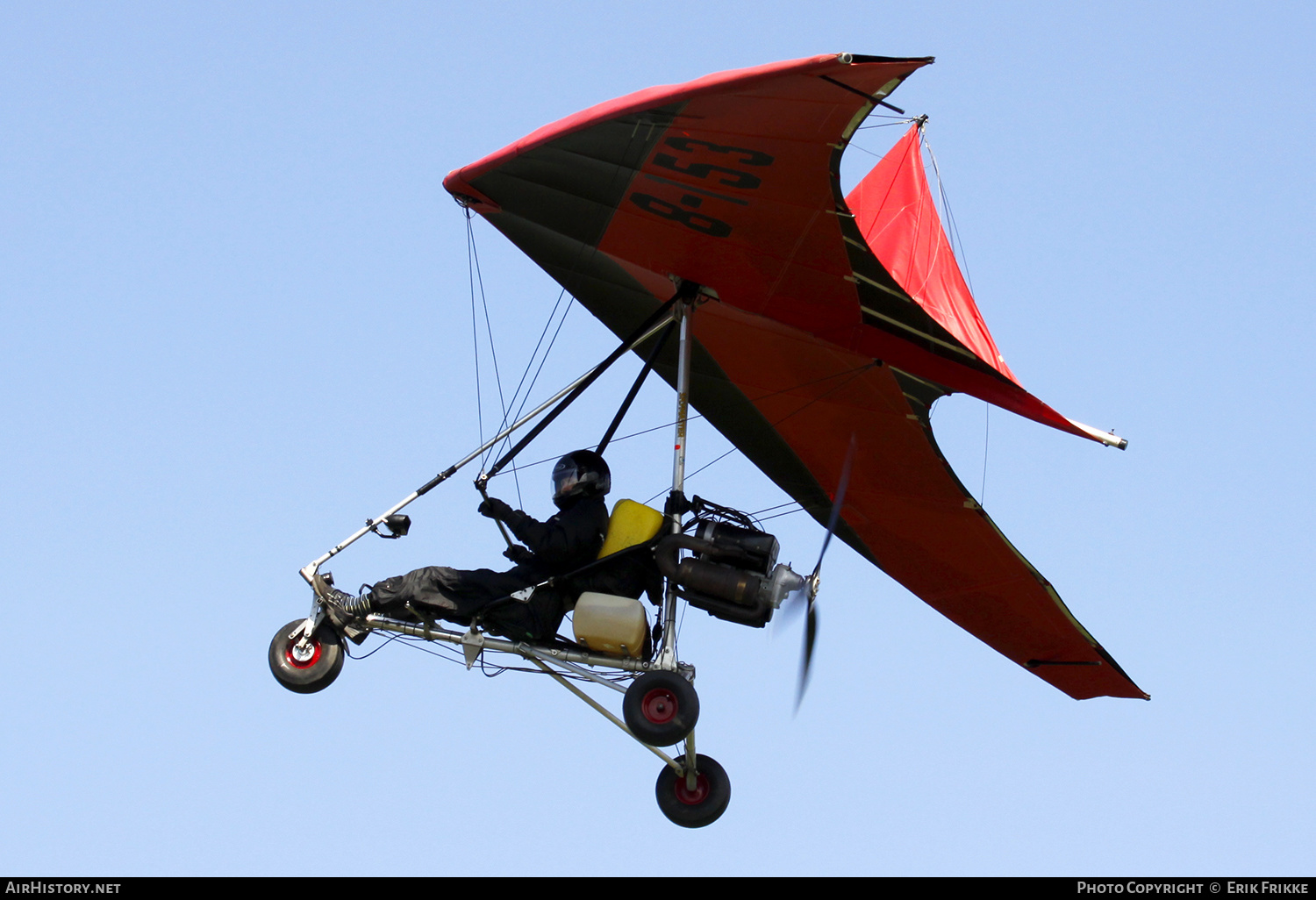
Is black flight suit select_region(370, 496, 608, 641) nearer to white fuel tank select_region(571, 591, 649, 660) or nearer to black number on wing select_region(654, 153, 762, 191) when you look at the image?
white fuel tank select_region(571, 591, 649, 660)

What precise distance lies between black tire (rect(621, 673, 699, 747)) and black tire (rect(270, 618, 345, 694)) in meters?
2.39

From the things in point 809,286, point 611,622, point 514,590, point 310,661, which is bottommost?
point 611,622

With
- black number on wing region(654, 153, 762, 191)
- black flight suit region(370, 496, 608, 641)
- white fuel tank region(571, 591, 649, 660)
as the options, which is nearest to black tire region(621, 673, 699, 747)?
white fuel tank region(571, 591, 649, 660)

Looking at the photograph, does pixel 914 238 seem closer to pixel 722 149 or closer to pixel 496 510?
pixel 722 149

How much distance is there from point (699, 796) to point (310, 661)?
3.15 m

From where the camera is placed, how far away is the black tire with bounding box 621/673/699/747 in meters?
12.7

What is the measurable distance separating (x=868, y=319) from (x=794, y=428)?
8.01 ft

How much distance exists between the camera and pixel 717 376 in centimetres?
1566

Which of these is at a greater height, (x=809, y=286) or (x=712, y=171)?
(x=712, y=171)

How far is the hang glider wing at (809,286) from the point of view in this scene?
11578 mm

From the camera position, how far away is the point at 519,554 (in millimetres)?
13375

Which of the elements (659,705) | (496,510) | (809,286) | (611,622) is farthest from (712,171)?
(659,705)

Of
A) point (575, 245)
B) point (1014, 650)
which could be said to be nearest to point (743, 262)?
point (575, 245)
